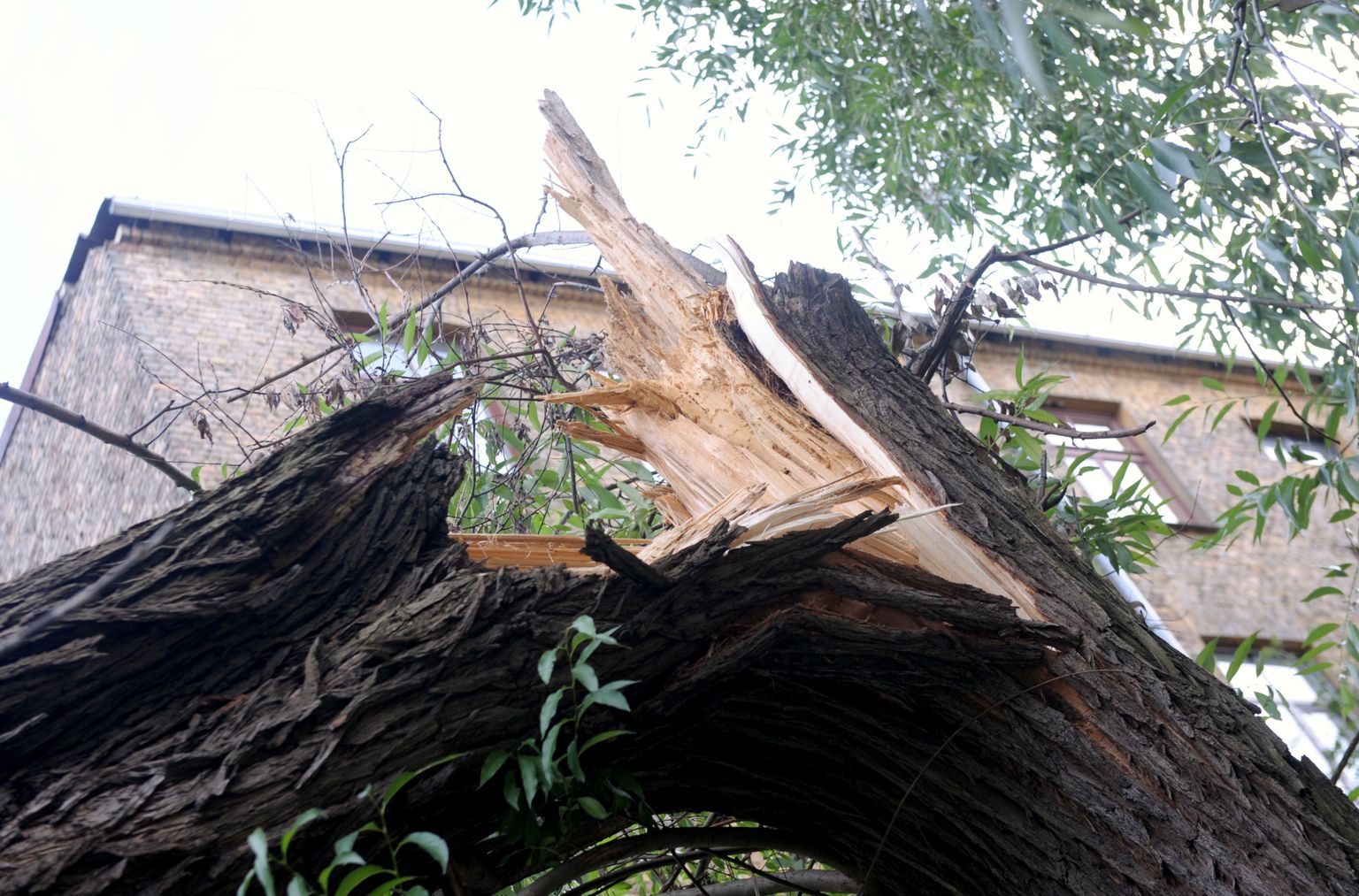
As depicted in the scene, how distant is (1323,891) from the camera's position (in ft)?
6.22

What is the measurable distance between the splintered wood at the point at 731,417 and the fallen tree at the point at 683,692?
0.04ft

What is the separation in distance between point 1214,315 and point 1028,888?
4.09m

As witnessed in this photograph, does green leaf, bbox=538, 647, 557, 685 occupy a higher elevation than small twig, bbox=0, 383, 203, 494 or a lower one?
lower

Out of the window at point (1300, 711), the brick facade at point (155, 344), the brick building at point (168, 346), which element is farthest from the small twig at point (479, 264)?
the window at point (1300, 711)

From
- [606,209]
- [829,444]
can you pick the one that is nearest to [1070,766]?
[829,444]

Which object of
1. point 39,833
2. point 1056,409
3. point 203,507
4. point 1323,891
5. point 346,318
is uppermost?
point 1056,409

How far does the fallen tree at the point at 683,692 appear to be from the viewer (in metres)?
1.63

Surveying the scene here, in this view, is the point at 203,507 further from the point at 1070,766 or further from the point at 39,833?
the point at 1070,766

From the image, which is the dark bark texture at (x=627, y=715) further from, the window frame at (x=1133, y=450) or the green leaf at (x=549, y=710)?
the window frame at (x=1133, y=450)

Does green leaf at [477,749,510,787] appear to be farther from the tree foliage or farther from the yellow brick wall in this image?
the yellow brick wall

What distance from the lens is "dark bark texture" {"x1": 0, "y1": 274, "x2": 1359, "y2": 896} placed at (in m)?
1.62

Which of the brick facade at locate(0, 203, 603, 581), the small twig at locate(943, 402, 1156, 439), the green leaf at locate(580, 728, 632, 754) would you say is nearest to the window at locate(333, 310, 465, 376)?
the green leaf at locate(580, 728, 632, 754)

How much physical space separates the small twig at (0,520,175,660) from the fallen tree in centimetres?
2

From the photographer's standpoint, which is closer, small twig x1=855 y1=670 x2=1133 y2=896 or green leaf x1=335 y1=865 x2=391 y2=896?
green leaf x1=335 y1=865 x2=391 y2=896
